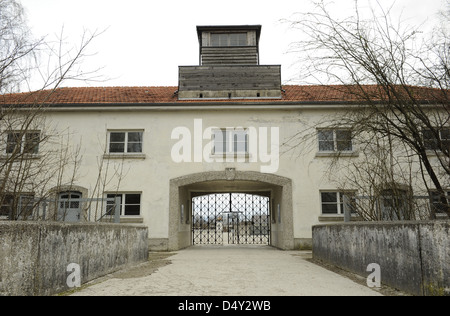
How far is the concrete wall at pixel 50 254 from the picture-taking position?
381cm

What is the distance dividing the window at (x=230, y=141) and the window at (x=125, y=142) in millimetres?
3139

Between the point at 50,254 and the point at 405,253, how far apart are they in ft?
14.7

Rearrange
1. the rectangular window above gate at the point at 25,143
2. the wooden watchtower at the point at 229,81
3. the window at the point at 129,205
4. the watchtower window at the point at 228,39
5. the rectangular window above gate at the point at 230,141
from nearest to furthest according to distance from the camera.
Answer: the rectangular window above gate at the point at 25,143 < the window at the point at 129,205 < the rectangular window above gate at the point at 230,141 < the wooden watchtower at the point at 229,81 < the watchtower window at the point at 228,39

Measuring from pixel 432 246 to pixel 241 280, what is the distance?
3140 millimetres

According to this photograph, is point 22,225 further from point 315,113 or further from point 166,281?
point 315,113

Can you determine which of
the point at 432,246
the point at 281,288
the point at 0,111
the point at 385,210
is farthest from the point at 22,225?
the point at 385,210

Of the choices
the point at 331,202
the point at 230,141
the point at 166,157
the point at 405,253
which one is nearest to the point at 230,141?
the point at 230,141

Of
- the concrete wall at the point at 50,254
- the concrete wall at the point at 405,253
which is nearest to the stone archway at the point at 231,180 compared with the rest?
the concrete wall at the point at 50,254

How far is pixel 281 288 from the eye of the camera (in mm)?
5438

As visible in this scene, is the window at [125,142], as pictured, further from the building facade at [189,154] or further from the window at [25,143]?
the window at [25,143]

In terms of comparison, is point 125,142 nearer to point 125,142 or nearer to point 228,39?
point 125,142

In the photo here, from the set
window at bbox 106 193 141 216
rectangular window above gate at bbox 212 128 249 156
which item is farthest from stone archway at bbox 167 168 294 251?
window at bbox 106 193 141 216

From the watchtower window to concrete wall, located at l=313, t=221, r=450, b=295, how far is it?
14.0 meters

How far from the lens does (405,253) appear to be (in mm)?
4742
